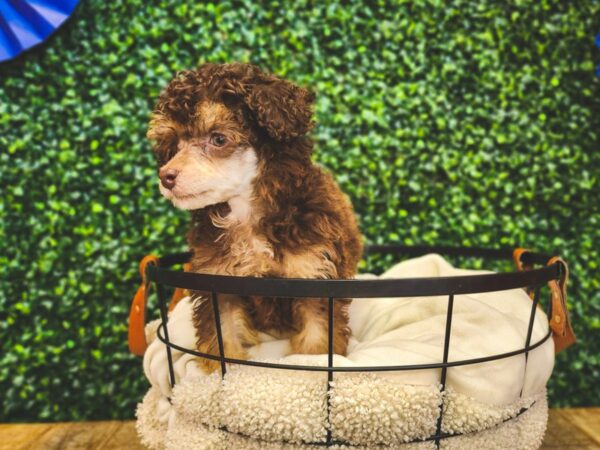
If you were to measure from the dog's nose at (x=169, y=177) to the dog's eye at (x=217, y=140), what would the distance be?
0.37 ft

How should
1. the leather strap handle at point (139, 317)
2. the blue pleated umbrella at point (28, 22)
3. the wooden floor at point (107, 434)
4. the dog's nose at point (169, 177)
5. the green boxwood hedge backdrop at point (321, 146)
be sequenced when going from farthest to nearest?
the green boxwood hedge backdrop at point (321, 146), the blue pleated umbrella at point (28, 22), the wooden floor at point (107, 434), the leather strap handle at point (139, 317), the dog's nose at point (169, 177)

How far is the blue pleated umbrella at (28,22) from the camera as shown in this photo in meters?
1.81

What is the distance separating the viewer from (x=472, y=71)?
201 centimetres

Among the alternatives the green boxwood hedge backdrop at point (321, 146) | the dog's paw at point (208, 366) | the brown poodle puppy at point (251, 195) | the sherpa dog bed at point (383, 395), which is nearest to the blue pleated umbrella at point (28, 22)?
the green boxwood hedge backdrop at point (321, 146)

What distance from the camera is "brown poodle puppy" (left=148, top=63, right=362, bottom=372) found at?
1.12m

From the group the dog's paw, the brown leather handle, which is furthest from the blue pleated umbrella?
the brown leather handle

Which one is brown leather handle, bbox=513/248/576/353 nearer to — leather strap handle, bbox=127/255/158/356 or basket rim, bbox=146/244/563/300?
basket rim, bbox=146/244/563/300

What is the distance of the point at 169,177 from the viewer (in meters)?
1.08

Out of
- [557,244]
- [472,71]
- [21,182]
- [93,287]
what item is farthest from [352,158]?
[21,182]

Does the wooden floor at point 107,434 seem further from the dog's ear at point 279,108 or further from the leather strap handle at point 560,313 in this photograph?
the dog's ear at point 279,108

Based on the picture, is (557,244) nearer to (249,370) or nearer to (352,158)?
A: (352,158)

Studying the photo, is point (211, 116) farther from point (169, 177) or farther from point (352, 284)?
point (352, 284)

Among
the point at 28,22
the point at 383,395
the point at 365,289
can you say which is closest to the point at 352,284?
the point at 365,289

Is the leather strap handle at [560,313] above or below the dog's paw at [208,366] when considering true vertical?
above
